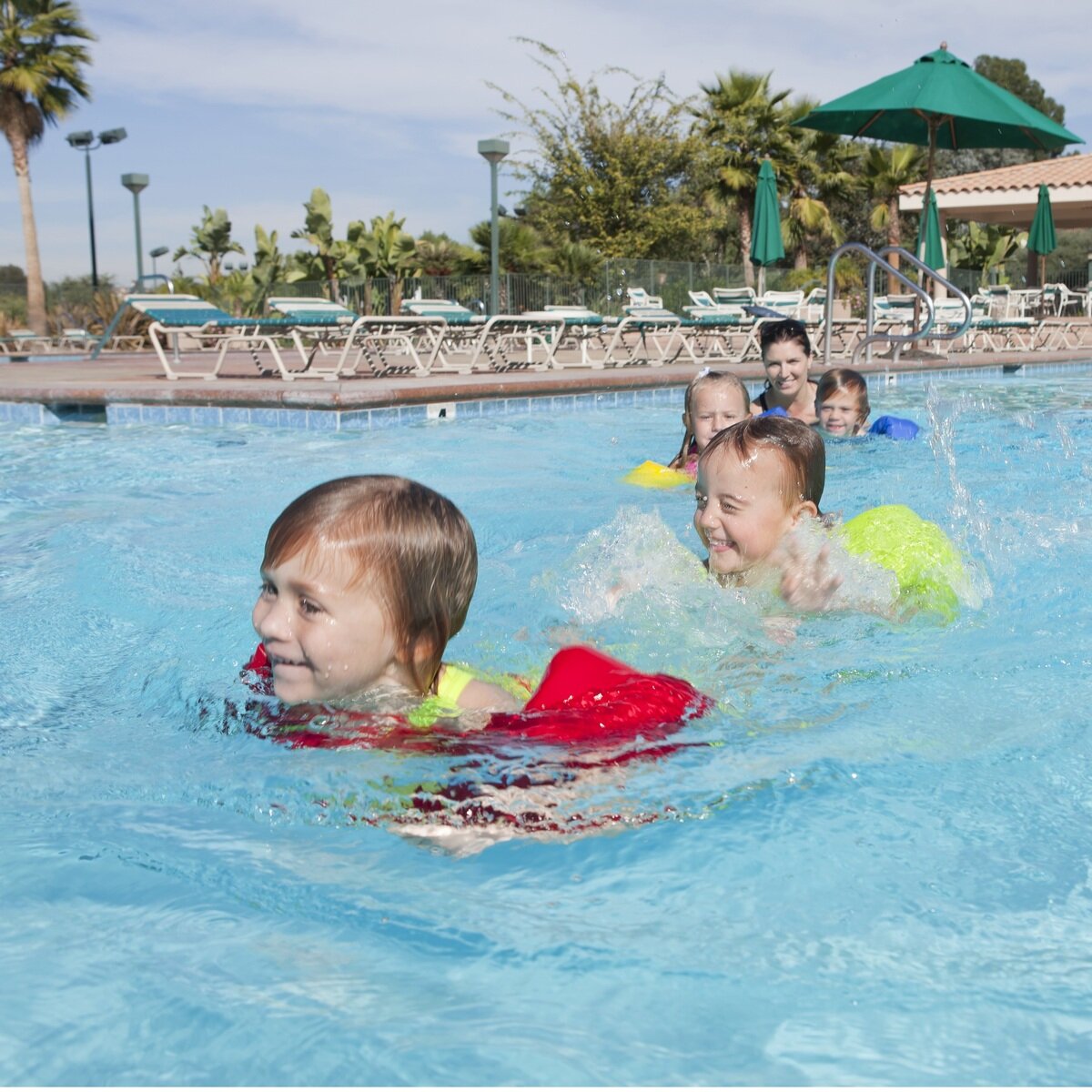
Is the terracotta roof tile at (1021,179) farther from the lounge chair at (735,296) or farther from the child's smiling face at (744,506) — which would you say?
the child's smiling face at (744,506)

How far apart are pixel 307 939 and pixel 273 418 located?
800 centimetres

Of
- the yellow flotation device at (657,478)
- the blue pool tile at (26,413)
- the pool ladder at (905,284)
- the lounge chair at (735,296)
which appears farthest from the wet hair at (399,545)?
the lounge chair at (735,296)

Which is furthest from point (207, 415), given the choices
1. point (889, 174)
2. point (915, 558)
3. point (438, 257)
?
point (889, 174)

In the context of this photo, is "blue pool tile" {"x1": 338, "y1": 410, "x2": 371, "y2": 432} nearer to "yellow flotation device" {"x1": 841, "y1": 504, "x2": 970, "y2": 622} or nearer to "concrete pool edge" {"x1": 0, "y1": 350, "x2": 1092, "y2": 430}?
"concrete pool edge" {"x1": 0, "y1": 350, "x2": 1092, "y2": 430}

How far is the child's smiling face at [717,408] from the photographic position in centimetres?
544

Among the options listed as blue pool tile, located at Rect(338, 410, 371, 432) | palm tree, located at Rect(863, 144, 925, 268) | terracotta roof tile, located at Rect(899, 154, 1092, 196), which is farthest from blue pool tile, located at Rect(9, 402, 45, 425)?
palm tree, located at Rect(863, 144, 925, 268)

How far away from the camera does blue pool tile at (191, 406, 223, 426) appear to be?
975 cm

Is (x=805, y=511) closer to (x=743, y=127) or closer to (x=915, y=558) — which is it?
(x=915, y=558)

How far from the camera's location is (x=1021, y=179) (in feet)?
78.8

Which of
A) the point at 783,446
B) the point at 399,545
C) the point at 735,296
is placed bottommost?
the point at 399,545

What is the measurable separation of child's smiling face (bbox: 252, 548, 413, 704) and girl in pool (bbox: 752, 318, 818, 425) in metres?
4.84

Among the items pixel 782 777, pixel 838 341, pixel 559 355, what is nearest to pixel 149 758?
pixel 782 777

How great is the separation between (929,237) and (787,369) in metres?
11.5

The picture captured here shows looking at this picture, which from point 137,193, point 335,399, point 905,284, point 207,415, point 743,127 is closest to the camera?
point 335,399
